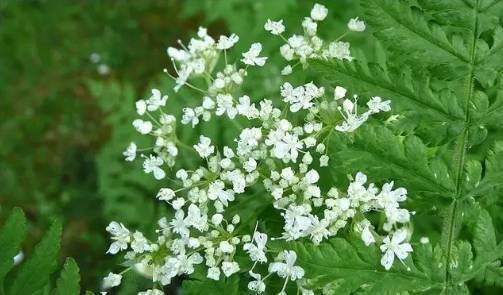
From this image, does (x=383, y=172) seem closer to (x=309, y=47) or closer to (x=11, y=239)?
(x=309, y=47)

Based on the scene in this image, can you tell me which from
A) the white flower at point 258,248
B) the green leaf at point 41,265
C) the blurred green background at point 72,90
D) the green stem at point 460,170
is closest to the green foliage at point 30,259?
the green leaf at point 41,265

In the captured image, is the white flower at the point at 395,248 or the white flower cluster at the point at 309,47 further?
the white flower cluster at the point at 309,47

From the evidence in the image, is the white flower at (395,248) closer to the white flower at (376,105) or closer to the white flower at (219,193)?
the white flower at (376,105)

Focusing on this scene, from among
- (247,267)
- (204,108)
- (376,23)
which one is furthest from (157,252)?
(376,23)

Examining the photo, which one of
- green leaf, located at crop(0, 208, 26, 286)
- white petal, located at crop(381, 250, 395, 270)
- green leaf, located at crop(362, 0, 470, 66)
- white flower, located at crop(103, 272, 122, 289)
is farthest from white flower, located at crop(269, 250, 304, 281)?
green leaf, located at crop(0, 208, 26, 286)

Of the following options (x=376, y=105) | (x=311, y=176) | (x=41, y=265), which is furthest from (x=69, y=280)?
(x=376, y=105)
